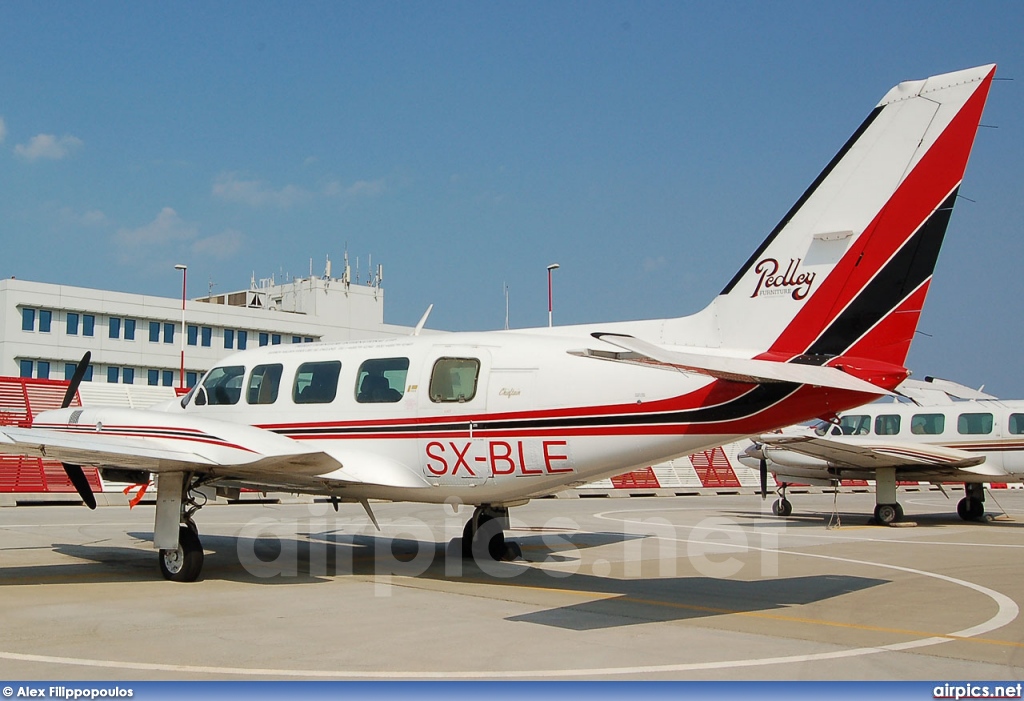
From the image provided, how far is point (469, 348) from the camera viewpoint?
12438 millimetres

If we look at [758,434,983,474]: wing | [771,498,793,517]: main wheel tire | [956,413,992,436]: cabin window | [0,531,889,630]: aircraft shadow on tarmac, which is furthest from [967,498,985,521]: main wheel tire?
[0,531,889,630]: aircraft shadow on tarmac

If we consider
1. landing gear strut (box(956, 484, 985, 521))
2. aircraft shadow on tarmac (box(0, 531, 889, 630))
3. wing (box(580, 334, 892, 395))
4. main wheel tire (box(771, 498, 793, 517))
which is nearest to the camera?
wing (box(580, 334, 892, 395))

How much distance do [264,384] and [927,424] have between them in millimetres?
Result: 18634

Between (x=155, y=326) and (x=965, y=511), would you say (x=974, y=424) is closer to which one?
(x=965, y=511)

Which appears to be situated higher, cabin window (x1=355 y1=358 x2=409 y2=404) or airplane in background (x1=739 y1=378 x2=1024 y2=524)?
cabin window (x1=355 y1=358 x2=409 y2=404)

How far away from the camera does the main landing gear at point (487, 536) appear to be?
14534mm

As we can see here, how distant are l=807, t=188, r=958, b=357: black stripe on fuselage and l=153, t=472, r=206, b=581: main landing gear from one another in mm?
8337

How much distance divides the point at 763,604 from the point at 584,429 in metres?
2.88

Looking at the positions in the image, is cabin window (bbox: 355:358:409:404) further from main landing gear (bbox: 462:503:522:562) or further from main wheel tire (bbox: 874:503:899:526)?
main wheel tire (bbox: 874:503:899:526)

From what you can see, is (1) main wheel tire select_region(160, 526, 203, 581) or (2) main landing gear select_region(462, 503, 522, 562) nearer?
(1) main wheel tire select_region(160, 526, 203, 581)

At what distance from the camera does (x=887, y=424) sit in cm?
2609

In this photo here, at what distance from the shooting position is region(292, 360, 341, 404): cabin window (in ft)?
44.5

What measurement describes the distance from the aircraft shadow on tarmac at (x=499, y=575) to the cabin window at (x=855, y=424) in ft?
39.5

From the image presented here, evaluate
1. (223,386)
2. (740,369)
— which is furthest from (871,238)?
(223,386)
